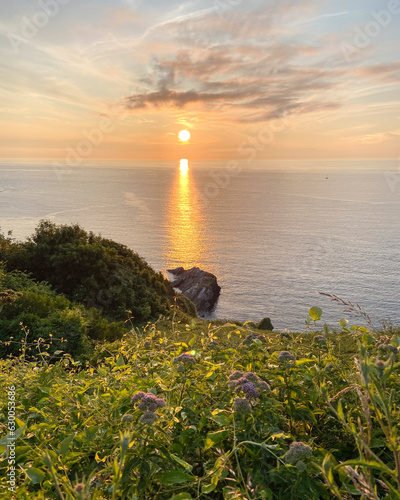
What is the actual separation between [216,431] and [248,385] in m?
0.28

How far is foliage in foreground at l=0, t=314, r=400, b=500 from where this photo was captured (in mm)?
1569

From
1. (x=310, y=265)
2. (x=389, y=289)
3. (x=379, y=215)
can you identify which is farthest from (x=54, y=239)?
(x=379, y=215)

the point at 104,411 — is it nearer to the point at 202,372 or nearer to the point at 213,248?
the point at 202,372

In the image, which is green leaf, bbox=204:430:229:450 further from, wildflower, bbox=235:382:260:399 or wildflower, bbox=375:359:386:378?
wildflower, bbox=375:359:386:378

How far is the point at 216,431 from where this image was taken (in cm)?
193

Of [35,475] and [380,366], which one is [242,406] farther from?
A: [35,475]

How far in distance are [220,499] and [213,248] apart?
99.2 meters

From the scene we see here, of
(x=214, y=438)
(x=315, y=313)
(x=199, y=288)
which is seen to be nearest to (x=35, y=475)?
(x=214, y=438)

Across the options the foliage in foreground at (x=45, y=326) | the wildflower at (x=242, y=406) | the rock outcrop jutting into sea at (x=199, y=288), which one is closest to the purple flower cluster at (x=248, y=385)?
the wildflower at (x=242, y=406)

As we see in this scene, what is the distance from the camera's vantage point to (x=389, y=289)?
67.8m

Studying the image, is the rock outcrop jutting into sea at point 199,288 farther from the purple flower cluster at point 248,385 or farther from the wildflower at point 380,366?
the wildflower at point 380,366

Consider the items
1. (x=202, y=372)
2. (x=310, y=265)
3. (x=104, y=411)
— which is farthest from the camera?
(x=310, y=265)

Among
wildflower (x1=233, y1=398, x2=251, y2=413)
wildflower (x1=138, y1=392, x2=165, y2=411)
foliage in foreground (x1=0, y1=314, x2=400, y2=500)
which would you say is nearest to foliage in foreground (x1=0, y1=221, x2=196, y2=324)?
foliage in foreground (x1=0, y1=314, x2=400, y2=500)

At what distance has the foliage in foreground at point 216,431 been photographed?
1.57 metres
